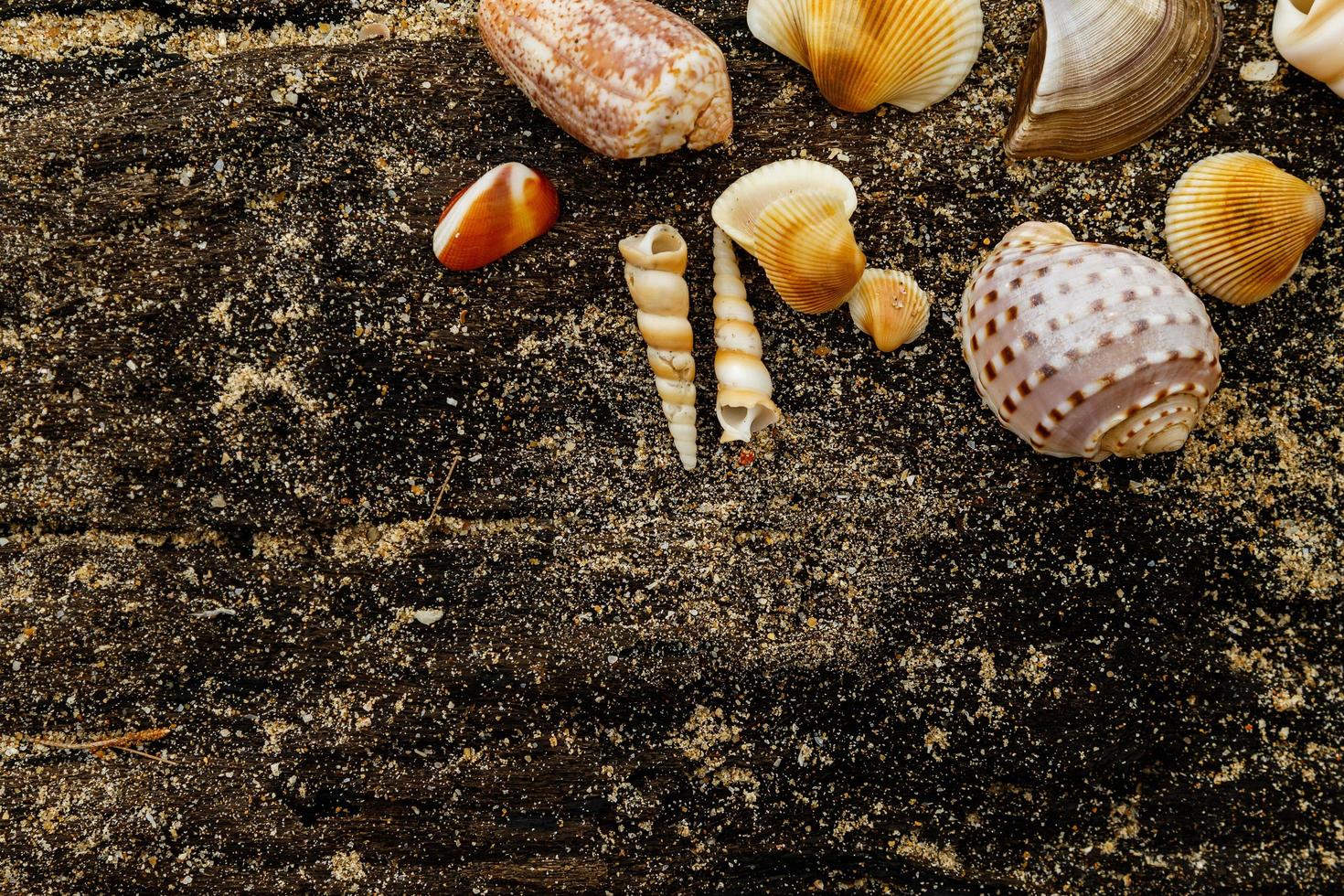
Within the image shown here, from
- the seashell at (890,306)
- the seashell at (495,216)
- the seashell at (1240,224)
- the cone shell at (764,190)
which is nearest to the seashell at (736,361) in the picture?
the cone shell at (764,190)

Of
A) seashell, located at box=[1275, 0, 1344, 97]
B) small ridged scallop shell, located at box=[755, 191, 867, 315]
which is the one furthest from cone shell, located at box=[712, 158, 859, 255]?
seashell, located at box=[1275, 0, 1344, 97]

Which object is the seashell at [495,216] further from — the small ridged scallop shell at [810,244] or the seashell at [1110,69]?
the seashell at [1110,69]

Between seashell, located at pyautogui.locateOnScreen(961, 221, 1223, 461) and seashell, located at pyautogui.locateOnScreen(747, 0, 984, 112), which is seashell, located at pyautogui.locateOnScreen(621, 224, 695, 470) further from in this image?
seashell, located at pyautogui.locateOnScreen(961, 221, 1223, 461)

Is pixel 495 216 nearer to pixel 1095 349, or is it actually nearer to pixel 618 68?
pixel 618 68

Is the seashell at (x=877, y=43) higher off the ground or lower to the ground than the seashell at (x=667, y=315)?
higher

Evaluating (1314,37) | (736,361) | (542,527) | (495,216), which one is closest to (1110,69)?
(1314,37)

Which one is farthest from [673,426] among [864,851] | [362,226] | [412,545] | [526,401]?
[864,851]

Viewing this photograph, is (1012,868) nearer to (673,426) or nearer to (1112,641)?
(1112,641)
